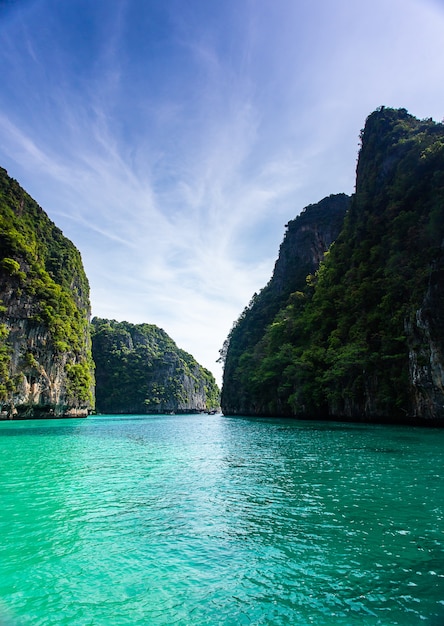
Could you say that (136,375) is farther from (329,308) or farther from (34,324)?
(329,308)

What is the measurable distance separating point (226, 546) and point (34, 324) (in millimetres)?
52894

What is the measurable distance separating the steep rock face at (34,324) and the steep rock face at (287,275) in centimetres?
2932

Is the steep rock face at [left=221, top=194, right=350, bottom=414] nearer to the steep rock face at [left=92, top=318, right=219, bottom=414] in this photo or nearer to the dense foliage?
the dense foliage

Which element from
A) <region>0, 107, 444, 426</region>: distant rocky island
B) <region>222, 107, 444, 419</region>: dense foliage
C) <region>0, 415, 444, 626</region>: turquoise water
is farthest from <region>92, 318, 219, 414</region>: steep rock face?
<region>0, 415, 444, 626</region>: turquoise water

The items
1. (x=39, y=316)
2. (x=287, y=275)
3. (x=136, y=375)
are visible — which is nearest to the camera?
(x=39, y=316)

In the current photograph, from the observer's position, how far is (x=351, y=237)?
1983 inches

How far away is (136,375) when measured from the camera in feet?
451

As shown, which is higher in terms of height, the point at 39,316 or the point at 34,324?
the point at 39,316

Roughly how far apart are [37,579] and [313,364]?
40.8m

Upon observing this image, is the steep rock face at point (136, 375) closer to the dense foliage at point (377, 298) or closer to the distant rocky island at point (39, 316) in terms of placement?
the distant rocky island at point (39, 316)

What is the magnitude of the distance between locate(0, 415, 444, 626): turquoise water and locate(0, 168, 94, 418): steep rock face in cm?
3943

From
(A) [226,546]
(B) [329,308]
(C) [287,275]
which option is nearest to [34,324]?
(B) [329,308]

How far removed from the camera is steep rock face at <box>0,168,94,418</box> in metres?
49.0

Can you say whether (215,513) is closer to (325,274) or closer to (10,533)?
(10,533)
